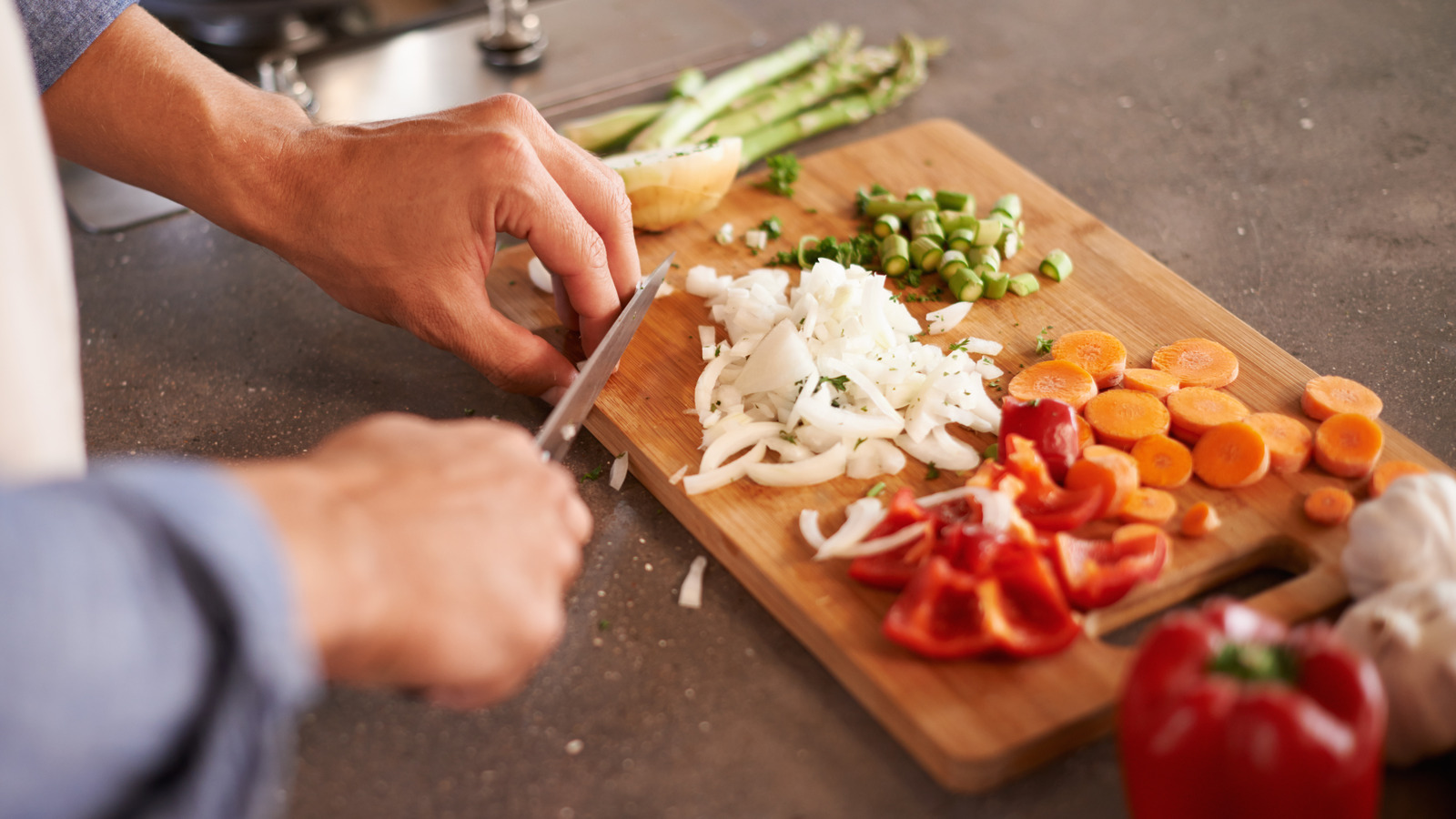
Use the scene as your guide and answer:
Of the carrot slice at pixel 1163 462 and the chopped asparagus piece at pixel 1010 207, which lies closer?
the carrot slice at pixel 1163 462

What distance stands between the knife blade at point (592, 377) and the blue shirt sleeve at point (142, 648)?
0.44 m

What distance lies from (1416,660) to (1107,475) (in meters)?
0.37

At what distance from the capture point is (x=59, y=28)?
1.41 meters

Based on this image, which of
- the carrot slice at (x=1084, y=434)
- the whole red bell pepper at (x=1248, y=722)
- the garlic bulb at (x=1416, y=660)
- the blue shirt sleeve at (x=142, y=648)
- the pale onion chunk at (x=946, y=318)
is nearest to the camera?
the blue shirt sleeve at (x=142, y=648)

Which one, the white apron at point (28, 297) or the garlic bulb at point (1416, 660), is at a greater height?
the white apron at point (28, 297)

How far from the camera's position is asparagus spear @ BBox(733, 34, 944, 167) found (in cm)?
210

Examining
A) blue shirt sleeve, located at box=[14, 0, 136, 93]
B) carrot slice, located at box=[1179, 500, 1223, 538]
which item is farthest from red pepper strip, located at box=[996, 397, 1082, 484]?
blue shirt sleeve, located at box=[14, 0, 136, 93]

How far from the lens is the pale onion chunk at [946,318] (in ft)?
5.22

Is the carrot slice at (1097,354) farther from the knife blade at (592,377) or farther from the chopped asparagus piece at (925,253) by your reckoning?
the knife blade at (592,377)

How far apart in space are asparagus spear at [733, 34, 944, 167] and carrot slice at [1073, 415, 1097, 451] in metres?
0.90

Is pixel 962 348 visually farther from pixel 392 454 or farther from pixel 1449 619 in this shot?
pixel 392 454

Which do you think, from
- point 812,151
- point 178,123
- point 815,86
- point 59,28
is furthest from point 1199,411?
point 59,28

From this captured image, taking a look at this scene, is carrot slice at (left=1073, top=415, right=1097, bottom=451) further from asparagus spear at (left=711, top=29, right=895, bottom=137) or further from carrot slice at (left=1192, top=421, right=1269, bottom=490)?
asparagus spear at (left=711, top=29, right=895, bottom=137)

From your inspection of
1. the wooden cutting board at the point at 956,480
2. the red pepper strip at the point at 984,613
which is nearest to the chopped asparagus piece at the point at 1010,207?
the wooden cutting board at the point at 956,480
